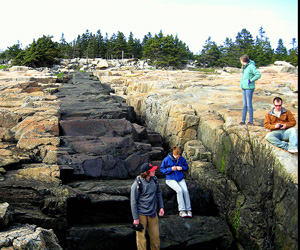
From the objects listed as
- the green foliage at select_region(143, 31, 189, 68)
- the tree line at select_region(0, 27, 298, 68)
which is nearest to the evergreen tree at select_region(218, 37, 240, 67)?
the tree line at select_region(0, 27, 298, 68)

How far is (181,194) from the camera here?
783 cm

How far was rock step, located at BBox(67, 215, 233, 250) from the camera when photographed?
6625 millimetres

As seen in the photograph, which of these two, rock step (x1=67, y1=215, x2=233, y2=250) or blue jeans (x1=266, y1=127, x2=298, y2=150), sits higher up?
blue jeans (x1=266, y1=127, x2=298, y2=150)

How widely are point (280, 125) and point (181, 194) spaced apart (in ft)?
9.46

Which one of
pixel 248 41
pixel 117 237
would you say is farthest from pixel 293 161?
pixel 248 41

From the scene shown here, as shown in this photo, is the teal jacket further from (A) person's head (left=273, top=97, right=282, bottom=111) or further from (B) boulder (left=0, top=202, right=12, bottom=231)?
(B) boulder (left=0, top=202, right=12, bottom=231)

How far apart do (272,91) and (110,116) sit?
8.17 meters

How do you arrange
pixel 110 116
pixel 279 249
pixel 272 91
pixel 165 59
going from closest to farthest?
pixel 279 249 → pixel 110 116 → pixel 272 91 → pixel 165 59

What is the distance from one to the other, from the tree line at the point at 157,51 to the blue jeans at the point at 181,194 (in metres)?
41.6

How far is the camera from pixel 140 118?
18.2 metres

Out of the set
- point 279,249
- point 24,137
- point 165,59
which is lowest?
point 279,249

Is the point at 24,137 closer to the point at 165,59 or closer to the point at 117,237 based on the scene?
the point at 117,237

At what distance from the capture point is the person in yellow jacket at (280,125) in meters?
6.79

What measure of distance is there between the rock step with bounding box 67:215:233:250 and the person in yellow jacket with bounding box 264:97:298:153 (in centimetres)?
253
